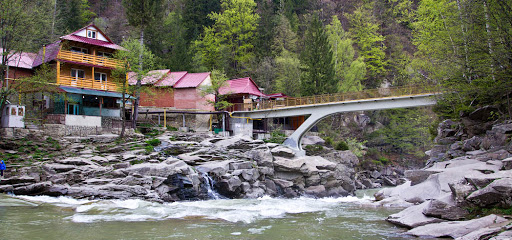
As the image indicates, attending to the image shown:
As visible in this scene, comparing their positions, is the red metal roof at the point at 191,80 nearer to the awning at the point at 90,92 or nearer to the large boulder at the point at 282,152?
the awning at the point at 90,92

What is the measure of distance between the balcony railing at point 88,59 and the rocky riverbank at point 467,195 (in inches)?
1076

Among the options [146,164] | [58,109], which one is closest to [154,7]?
[58,109]

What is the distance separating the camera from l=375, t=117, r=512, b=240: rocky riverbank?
10.9 meters

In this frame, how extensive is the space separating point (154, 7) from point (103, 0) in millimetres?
40530

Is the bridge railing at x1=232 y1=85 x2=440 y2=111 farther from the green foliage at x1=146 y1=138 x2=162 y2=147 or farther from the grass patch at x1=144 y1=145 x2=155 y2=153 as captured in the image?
the grass patch at x1=144 y1=145 x2=155 y2=153

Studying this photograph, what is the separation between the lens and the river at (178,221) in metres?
12.8

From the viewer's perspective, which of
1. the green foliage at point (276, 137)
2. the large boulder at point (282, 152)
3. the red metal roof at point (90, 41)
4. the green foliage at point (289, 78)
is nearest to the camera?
the large boulder at point (282, 152)

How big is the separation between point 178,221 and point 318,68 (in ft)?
114

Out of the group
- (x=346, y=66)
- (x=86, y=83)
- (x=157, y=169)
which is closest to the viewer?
(x=157, y=169)

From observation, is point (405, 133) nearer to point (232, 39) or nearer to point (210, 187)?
point (232, 39)

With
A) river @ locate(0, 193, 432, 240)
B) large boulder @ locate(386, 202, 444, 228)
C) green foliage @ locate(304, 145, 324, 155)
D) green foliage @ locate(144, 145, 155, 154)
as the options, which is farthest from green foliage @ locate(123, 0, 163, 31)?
large boulder @ locate(386, 202, 444, 228)

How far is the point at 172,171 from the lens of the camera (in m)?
23.5

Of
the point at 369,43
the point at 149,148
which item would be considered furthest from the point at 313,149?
the point at 369,43

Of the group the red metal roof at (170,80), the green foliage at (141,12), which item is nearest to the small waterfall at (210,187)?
the red metal roof at (170,80)
